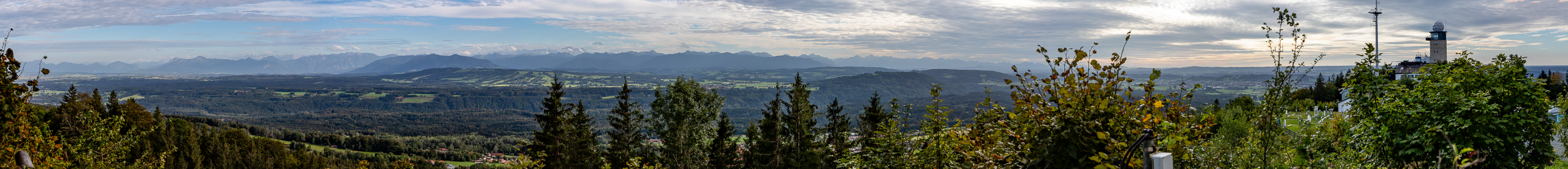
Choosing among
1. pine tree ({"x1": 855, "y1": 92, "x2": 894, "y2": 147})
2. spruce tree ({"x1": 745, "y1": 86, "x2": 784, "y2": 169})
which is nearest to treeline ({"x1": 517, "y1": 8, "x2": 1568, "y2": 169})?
spruce tree ({"x1": 745, "y1": 86, "x2": 784, "y2": 169})

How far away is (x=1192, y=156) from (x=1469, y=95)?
8.97 m

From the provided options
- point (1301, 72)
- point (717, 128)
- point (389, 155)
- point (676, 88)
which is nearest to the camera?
point (1301, 72)

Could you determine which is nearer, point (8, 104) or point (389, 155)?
point (8, 104)

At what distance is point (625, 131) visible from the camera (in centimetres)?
2777

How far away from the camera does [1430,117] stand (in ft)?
33.1

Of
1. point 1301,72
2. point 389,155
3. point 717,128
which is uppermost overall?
point 1301,72

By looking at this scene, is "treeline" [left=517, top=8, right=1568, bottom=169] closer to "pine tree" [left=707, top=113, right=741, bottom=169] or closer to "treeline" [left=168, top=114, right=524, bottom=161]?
"pine tree" [left=707, top=113, right=741, bottom=169]

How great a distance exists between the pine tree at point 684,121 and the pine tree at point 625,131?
136 centimetres

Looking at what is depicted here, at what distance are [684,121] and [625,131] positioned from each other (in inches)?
149

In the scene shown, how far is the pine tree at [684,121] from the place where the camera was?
2497 cm

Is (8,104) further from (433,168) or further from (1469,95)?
(433,168)

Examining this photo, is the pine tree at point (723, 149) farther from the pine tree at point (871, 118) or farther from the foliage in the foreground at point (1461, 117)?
the foliage in the foreground at point (1461, 117)

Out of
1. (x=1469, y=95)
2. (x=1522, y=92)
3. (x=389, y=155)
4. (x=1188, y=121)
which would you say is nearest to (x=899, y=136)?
(x=1188, y=121)

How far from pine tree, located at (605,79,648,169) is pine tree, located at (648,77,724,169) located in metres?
1.36
